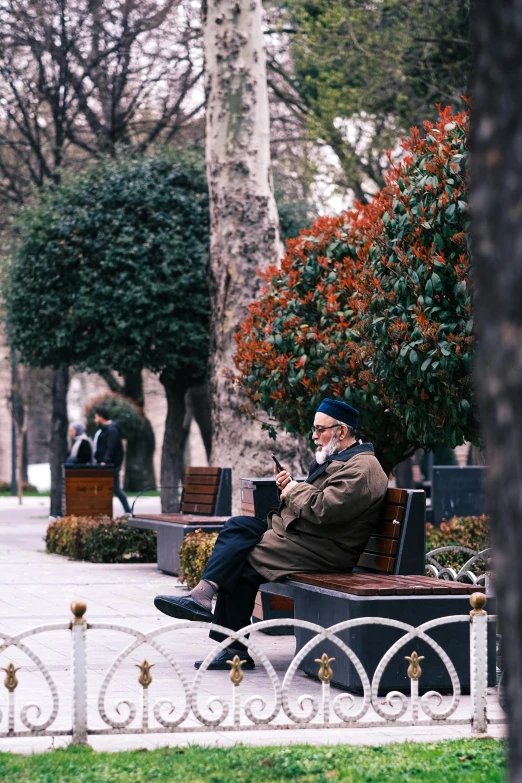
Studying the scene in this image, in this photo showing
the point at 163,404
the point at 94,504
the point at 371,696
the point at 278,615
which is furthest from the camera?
the point at 163,404

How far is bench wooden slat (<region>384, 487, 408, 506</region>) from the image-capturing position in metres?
6.71

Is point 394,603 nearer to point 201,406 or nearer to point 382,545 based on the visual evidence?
point 382,545

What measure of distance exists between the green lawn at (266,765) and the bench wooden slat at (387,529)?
6.16ft

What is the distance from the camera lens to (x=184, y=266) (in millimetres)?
18203

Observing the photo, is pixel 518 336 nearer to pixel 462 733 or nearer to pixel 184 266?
pixel 462 733

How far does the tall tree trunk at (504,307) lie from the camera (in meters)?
2.22

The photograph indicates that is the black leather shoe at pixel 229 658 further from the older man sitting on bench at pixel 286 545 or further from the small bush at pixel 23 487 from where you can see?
the small bush at pixel 23 487

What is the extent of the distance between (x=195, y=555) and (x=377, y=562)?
3.43 metres

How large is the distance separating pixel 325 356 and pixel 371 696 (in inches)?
203

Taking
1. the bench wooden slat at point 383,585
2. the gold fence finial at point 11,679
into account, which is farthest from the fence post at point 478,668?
the gold fence finial at point 11,679

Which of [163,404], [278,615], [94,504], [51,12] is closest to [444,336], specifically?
[278,615]

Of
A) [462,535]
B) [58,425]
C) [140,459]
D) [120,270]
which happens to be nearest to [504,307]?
[462,535]

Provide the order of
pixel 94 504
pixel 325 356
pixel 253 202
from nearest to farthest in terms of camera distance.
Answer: pixel 325 356 → pixel 253 202 → pixel 94 504

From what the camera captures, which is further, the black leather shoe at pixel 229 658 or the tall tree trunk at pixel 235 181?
the tall tree trunk at pixel 235 181
